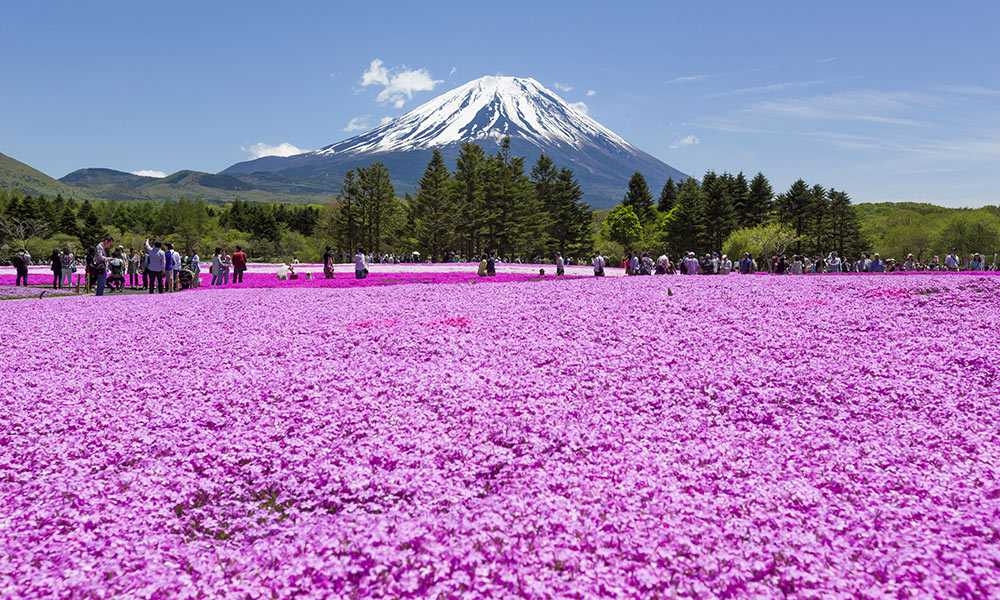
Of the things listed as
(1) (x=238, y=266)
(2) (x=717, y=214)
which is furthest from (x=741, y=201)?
(1) (x=238, y=266)

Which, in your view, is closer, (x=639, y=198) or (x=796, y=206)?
(x=796, y=206)

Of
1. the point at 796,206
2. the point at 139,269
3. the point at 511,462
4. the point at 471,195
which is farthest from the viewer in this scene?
the point at 796,206

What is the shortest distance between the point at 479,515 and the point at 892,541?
327 centimetres

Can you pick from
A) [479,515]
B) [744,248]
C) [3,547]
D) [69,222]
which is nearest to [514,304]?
[479,515]

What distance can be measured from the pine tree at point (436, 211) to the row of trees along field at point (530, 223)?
20 cm

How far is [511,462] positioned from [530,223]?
8615cm

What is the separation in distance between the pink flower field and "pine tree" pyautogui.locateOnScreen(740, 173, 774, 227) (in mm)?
98784

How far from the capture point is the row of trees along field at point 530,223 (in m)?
89.2

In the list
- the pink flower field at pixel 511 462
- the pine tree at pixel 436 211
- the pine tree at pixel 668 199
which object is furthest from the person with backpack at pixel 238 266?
the pine tree at pixel 668 199

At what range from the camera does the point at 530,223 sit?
9212cm

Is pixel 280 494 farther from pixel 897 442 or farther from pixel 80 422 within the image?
pixel 897 442

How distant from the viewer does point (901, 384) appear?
9117 millimetres

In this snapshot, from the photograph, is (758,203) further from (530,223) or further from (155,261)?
(155,261)

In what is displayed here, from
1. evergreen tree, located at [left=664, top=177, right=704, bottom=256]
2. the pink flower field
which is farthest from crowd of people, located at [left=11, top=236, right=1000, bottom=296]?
evergreen tree, located at [left=664, top=177, right=704, bottom=256]
